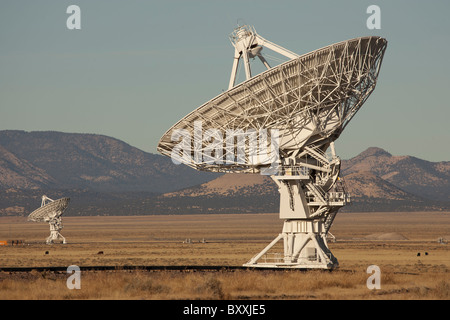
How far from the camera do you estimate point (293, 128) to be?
53.4 metres

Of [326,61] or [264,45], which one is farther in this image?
[264,45]

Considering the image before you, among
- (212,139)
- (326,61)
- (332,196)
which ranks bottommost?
(332,196)

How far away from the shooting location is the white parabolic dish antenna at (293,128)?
5109cm

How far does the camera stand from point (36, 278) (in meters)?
50.0

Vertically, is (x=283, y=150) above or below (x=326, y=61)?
below

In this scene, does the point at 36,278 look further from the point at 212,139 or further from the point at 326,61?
the point at 326,61

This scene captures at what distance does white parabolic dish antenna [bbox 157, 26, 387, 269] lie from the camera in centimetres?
5109
